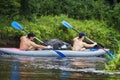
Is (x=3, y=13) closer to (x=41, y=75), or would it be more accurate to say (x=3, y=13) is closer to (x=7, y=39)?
(x=7, y=39)

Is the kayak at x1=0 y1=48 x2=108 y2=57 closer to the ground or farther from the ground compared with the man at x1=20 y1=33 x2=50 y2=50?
closer to the ground

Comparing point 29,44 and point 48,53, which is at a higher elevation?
point 29,44

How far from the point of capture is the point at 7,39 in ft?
72.1

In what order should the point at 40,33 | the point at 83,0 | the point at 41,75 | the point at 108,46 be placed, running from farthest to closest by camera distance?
the point at 83,0
the point at 108,46
the point at 40,33
the point at 41,75

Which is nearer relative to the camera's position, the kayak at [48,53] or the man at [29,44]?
the kayak at [48,53]

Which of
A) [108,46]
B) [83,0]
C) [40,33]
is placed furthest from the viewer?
[83,0]

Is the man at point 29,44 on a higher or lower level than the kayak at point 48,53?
higher

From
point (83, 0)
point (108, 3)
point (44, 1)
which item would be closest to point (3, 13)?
point (44, 1)

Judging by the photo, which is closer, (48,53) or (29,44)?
(48,53)

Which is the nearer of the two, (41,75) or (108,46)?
(41,75)

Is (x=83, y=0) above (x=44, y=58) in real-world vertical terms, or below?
above

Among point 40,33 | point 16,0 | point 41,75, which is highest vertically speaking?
point 16,0

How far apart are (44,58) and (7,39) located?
4227 mm

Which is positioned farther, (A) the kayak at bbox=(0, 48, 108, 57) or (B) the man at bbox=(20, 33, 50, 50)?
(B) the man at bbox=(20, 33, 50, 50)
